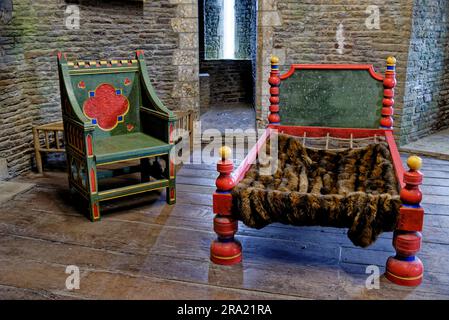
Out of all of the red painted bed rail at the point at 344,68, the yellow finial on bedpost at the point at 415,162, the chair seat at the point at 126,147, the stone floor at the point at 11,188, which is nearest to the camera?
the yellow finial on bedpost at the point at 415,162

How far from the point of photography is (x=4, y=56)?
466 cm

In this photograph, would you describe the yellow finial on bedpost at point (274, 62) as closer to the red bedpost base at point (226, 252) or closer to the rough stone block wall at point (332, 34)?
the rough stone block wall at point (332, 34)

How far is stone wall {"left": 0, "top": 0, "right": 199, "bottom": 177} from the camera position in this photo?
15.8 ft

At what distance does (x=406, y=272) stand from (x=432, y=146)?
3.48 m

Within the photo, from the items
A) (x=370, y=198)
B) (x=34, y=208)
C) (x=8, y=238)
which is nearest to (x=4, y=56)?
(x=34, y=208)

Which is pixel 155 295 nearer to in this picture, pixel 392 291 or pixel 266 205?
pixel 266 205

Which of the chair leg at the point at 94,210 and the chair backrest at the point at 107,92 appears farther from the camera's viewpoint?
the chair backrest at the point at 107,92

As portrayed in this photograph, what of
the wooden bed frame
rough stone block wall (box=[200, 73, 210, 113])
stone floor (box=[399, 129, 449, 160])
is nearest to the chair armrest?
the wooden bed frame

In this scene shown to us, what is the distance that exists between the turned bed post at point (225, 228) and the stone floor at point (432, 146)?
3466 millimetres

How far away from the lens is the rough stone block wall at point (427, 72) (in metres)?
5.82

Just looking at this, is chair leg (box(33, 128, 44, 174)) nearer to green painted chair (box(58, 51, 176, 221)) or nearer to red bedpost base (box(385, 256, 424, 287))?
green painted chair (box(58, 51, 176, 221))

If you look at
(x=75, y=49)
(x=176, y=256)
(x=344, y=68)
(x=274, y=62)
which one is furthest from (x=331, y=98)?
(x=75, y=49)

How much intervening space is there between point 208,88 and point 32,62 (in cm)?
333

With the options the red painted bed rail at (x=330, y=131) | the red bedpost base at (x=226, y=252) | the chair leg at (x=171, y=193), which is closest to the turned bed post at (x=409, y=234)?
the red bedpost base at (x=226, y=252)
